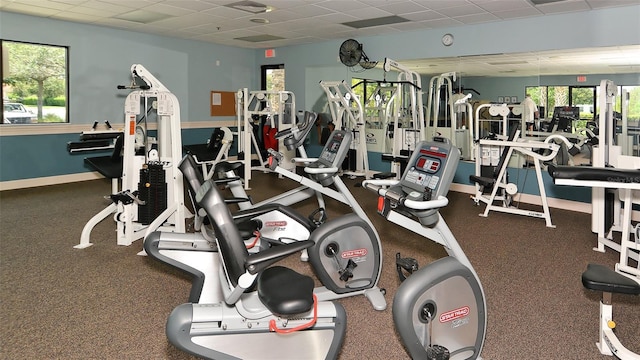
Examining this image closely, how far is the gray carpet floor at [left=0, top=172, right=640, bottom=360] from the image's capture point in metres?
2.46

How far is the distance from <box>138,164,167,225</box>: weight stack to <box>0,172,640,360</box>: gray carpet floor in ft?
1.10

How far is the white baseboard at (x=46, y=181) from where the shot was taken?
22.2 ft

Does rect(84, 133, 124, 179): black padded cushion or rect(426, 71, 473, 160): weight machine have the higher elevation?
rect(426, 71, 473, 160): weight machine

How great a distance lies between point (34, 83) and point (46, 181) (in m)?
1.49

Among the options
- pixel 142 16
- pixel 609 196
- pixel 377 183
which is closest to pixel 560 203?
pixel 609 196

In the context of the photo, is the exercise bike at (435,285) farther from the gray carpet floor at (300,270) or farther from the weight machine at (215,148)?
the weight machine at (215,148)

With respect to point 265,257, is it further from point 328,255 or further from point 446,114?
point 446,114

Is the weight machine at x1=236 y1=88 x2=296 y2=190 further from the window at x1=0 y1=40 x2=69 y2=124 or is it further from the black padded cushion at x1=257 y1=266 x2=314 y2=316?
the black padded cushion at x1=257 y1=266 x2=314 y2=316

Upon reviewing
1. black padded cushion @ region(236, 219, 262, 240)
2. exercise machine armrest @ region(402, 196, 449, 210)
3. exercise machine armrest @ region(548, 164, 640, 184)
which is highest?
exercise machine armrest @ region(548, 164, 640, 184)

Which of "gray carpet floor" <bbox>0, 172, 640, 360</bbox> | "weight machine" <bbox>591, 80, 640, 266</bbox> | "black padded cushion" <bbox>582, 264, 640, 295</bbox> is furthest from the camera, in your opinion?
"weight machine" <bbox>591, 80, 640, 266</bbox>

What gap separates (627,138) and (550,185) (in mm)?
998

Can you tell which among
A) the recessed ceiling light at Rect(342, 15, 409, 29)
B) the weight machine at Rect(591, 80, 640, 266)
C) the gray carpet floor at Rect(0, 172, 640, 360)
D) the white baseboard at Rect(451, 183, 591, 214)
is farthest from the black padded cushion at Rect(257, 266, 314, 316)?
the recessed ceiling light at Rect(342, 15, 409, 29)

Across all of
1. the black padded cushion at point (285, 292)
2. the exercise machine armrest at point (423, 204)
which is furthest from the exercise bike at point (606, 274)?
the black padded cushion at point (285, 292)

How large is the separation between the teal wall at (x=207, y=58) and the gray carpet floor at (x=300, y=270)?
7.02ft
